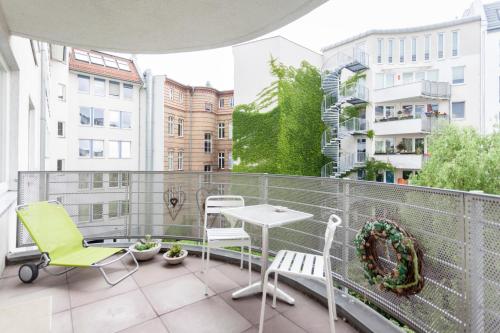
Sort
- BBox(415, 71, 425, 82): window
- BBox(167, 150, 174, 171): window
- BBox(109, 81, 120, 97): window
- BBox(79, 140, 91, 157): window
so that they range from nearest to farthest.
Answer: BBox(415, 71, 425, 82): window → BBox(79, 140, 91, 157): window → BBox(109, 81, 120, 97): window → BBox(167, 150, 174, 171): window

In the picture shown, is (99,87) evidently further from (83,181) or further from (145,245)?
(145,245)

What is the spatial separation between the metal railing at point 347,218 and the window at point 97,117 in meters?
14.7

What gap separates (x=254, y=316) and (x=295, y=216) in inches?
33.7

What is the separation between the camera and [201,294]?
2451 mm

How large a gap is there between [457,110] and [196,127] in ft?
57.0

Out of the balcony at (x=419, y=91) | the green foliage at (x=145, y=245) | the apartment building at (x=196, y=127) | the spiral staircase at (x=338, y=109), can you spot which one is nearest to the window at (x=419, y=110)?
the balcony at (x=419, y=91)

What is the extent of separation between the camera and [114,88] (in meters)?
17.0

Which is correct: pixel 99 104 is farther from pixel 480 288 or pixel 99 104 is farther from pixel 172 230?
pixel 480 288

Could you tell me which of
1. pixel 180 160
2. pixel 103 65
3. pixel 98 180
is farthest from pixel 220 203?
pixel 180 160

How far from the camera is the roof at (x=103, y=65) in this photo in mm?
15664

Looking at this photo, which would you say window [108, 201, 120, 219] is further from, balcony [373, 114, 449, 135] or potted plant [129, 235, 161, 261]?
balcony [373, 114, 449, 135]

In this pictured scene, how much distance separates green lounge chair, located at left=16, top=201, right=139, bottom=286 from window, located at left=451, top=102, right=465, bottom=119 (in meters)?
16.7

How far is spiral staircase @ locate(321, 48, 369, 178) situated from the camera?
47.4 ft

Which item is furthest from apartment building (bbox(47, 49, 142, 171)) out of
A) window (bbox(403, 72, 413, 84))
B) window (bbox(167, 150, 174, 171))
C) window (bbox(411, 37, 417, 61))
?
window (bbox(411, 37, 417, 61))
